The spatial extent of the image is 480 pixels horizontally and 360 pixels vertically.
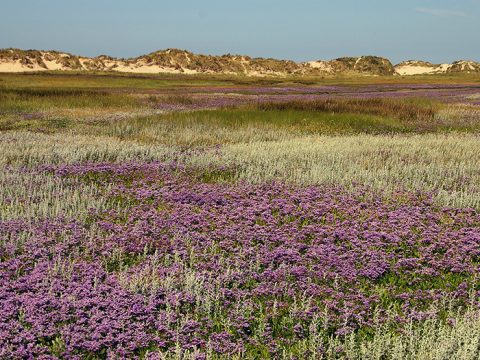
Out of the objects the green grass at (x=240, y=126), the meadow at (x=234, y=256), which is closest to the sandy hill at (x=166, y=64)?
the green grass at (x=240, y=126)

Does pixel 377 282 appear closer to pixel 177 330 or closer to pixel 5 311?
pixel 177 330

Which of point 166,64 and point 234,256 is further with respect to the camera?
point 166,64

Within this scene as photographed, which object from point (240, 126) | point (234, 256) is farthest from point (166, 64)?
point (234, 256)

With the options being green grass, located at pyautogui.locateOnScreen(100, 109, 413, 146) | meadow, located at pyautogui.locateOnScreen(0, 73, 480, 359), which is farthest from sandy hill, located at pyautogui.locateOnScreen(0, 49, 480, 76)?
meadow, located at pyautogui.locateOnScreen(0, 73, 480, 359)

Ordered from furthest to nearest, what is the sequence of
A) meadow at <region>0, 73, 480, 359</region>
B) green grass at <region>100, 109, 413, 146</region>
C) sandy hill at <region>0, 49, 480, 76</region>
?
sandy hill at <region>0, 49, 480, 76</region> → green grass at <region>100, 109, 413, 146</region> → meadow at <region>0, 73, 480, 359</region>

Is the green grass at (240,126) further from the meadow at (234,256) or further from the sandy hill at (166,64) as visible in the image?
the sandy hill at (166,64)

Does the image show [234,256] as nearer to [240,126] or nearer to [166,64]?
[240,126]

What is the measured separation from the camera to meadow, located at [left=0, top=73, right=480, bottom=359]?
5.14 m

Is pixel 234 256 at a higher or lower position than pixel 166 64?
lower

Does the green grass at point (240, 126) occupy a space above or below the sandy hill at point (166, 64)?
below

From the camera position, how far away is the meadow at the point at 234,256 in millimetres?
5145

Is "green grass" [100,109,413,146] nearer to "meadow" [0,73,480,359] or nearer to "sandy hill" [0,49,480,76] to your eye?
"meadow" [0,73,480,359]

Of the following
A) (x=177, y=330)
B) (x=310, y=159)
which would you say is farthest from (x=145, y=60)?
(x=177, y=330)

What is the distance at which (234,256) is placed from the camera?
716 cm
